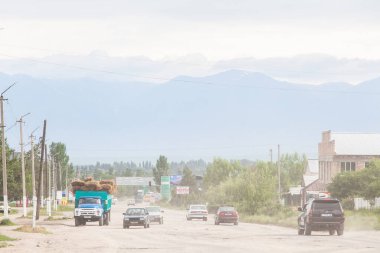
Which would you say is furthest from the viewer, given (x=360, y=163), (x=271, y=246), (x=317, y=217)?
(x=360, y=163)

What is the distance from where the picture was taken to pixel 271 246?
42188mm

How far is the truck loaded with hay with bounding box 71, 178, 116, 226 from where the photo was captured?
79375 millimetres

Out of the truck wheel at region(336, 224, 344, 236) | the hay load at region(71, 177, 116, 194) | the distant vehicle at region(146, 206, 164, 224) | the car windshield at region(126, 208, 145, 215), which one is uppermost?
the hay load at region(71, 177, 116, 194)

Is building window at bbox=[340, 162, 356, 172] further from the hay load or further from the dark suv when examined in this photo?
the dark suv

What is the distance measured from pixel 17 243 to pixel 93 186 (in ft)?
118

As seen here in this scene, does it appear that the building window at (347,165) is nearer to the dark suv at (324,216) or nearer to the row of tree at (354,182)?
the row of tree at (354,182)

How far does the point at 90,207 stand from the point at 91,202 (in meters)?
0.71

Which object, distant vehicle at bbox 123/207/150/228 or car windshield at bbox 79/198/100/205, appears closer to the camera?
distant vehicle at bbox 123/207/150/228

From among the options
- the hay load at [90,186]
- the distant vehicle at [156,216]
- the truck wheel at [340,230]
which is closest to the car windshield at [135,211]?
the hay load at [90,186]

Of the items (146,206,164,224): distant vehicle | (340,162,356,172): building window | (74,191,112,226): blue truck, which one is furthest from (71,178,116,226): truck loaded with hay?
(340,162,356,172): building window

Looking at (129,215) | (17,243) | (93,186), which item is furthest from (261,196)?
(17,243)

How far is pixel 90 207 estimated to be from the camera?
79438 millimetres

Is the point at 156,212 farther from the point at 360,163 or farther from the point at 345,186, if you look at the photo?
the point at 360,163

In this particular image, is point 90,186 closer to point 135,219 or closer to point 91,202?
point 91,202
